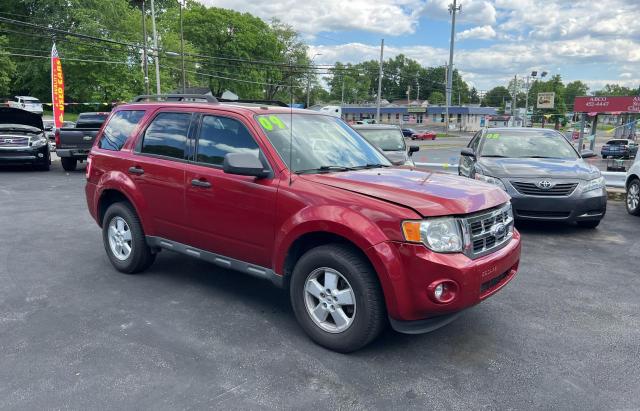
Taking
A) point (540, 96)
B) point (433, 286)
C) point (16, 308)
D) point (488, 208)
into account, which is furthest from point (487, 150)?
point (540, 96)

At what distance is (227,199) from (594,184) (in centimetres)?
572

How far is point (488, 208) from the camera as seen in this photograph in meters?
3.54

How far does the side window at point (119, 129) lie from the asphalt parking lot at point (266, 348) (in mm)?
1364

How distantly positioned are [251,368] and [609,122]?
446ft

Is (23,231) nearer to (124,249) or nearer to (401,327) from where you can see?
(124,249)

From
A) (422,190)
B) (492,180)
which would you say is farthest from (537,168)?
(422,190)

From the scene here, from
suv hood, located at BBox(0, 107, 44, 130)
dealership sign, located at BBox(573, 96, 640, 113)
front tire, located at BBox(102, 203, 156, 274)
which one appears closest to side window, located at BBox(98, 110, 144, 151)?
front tire, located at BBox(102, 203, 156, 274)

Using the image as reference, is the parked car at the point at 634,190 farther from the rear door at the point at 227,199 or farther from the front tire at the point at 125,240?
the front tire at the point at 125,240

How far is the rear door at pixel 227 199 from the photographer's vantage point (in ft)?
12.8

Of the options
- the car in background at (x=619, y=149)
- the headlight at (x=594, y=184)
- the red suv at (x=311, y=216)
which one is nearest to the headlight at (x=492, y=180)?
the headlight at (x=594, y=184)

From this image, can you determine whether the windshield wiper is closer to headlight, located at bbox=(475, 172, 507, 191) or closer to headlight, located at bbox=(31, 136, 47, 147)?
headlight, located at bbox=(475, 172, 507, 191)

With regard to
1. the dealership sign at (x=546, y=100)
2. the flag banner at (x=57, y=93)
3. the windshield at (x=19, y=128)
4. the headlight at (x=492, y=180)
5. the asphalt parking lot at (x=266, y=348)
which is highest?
the dealership sign at (x=546, y=100)

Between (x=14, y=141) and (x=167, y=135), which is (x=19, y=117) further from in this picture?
(x=167, y=135)

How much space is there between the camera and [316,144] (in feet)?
14.1
